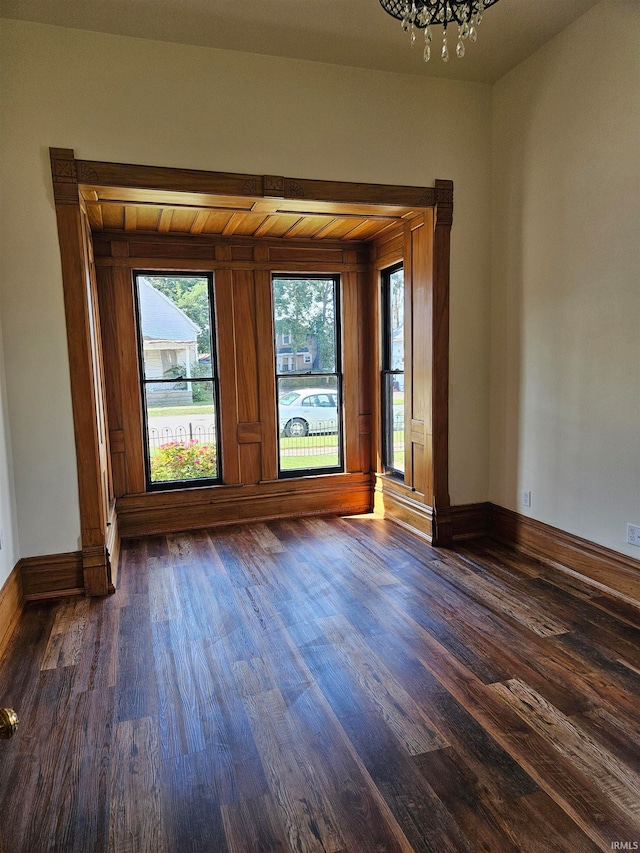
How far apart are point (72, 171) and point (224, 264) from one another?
1.64 metres

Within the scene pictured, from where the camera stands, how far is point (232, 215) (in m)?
3.94

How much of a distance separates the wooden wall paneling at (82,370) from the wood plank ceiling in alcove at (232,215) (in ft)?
0.56

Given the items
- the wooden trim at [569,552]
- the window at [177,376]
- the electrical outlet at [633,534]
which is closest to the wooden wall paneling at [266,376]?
the window at [177,376]

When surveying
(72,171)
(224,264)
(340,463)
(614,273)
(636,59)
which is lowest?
(340,463)

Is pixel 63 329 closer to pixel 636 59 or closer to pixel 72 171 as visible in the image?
pixel 72 171

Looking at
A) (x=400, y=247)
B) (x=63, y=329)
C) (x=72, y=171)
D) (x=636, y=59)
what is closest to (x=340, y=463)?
(x=400, y=247)

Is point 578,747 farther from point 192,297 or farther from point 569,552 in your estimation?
point 192,297

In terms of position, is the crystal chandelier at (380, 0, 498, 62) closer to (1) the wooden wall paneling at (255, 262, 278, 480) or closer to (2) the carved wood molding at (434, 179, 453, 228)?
(2) the carved wood molding at (434, 179, 453, 228)

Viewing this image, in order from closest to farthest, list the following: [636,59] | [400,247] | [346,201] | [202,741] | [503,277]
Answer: [202,741] → [636,59] → [346,201] → [503,277] → [400,247]

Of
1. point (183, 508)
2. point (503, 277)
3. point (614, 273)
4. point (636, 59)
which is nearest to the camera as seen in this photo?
point (636, 59)

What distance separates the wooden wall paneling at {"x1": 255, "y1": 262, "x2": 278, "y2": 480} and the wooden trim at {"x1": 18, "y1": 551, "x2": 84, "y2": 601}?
1.90m

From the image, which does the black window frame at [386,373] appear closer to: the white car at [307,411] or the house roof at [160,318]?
the white car at [307,411]

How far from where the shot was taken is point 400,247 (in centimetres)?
441

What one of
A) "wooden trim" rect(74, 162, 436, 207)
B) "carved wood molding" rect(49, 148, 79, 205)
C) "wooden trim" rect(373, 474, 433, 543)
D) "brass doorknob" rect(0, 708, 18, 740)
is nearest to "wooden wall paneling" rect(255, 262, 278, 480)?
"wooden trim" rect(373, 474, 433, 543)
